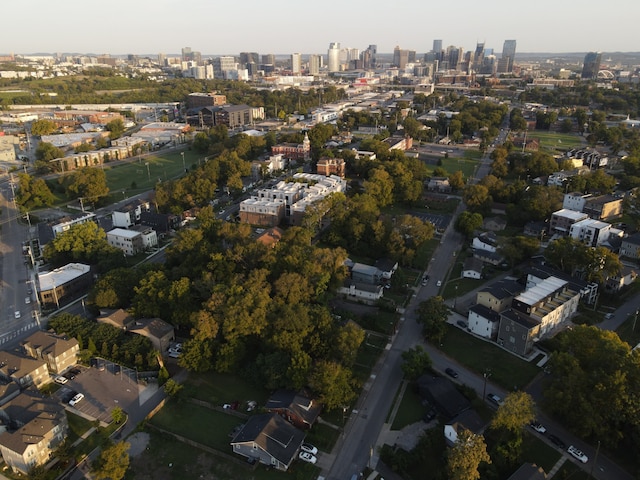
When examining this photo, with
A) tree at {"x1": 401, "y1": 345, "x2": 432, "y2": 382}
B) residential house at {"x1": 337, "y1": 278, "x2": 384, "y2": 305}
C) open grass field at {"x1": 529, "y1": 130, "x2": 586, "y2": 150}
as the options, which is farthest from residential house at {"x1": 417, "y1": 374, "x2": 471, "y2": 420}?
open grass field at {"x1": 529, "y1": 130, "x2": 586, "y2": 150}

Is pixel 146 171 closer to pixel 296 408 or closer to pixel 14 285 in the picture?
pixel 14 285

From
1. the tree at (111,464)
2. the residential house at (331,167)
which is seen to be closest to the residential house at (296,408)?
the tree at (111,464)

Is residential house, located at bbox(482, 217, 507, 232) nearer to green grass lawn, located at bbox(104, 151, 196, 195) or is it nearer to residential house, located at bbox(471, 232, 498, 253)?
residential house, located at bbox(471, 232, 498, 253)

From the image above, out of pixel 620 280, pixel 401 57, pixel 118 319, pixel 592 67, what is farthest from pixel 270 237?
pixel 401 57

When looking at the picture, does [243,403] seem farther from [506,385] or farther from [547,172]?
[547,172]

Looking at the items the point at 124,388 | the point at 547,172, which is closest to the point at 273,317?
the point at 124,388
